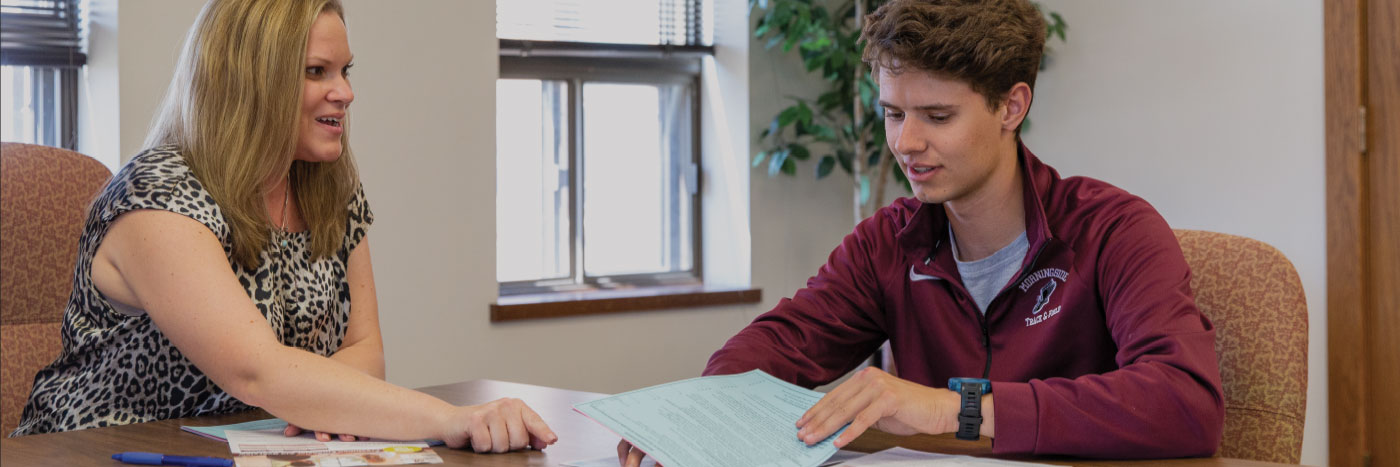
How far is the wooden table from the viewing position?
1.21 metres

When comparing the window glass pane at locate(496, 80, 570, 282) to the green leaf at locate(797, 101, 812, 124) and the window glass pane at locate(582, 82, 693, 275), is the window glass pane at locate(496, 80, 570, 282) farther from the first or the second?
the green leaf at locate(797, 101, 812, 124)

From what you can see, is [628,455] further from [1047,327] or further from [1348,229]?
[1348,229]

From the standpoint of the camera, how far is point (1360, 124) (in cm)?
292

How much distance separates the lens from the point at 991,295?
5.18ft

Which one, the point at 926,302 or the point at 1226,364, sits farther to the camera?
the point at 926,302

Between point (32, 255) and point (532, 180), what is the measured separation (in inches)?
73.9

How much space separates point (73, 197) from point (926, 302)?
1292mm

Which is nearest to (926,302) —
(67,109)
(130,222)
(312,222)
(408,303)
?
(312,222)

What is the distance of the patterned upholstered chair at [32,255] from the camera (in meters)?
1.76

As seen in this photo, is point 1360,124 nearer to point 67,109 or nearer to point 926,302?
point 926,302

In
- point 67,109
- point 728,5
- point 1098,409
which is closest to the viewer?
point 1098,409

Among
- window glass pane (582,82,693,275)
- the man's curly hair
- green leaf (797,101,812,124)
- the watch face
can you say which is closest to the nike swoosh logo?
the man's curly hair

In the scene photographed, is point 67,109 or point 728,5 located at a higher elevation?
point 728,5

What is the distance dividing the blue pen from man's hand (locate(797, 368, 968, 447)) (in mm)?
562
